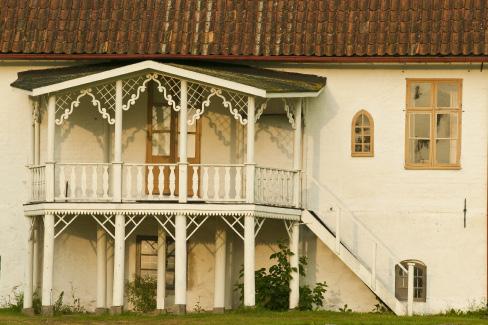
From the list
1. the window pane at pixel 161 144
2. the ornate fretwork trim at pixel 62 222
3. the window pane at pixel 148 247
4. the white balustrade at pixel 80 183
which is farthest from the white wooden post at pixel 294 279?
the ornate fretwork trim at pixel 62 222

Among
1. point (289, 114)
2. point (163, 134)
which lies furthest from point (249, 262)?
point (163, 134)

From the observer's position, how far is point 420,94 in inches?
1494

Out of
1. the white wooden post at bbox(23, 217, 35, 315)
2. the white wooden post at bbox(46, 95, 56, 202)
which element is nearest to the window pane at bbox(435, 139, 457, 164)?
the white wooden post at bbox(46, 95, 56, 202)

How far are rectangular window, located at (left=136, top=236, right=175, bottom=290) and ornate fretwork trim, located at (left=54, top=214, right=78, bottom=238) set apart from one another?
1858mm

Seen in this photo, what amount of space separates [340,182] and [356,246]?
1.42m

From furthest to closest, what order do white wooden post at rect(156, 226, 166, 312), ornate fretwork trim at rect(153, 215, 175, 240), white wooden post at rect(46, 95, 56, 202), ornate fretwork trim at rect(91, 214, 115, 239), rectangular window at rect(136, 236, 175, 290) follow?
rectangular window at rect(136, 236, 175, 290) → white wooden post at rect(156, 226, 166, 312) → ornate fretwork trim at rect(91, 214, 115, 239) → white wooden post at rect(46, 95, 56, 202) → ornate fretwork trim at rect(153, 215, 175, 240)

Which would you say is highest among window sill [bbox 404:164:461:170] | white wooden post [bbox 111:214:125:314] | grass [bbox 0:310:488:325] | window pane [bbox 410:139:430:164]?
window pane [bbox 410:139:430:164]

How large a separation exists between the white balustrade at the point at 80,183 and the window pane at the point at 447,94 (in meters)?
7.24

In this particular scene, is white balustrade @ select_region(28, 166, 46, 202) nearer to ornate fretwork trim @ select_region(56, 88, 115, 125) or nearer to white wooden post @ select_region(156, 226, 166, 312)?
ornate fretwork trim @ select_region(56, 88, 115, 125)

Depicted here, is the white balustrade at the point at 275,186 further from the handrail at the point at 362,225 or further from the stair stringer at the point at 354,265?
the handrail at the point at 362,225

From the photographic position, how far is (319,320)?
3453 cm

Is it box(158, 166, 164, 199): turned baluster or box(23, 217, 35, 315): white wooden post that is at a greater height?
box(158, 166, 164, 199): turned baluster

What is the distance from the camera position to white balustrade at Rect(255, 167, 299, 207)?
36.8 meters

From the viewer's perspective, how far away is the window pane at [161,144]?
126 feet
